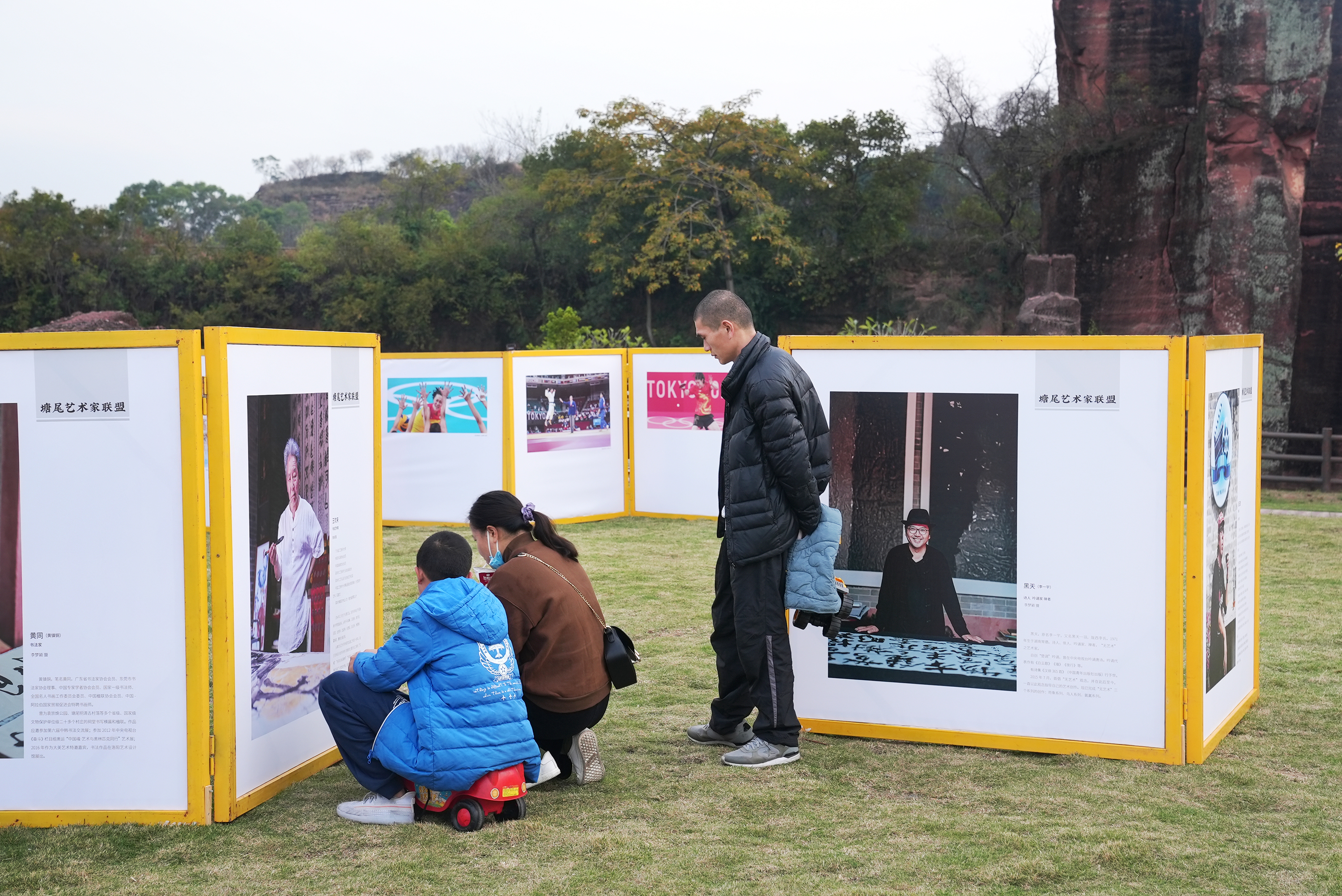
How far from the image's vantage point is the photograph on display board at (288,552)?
457 centimetres

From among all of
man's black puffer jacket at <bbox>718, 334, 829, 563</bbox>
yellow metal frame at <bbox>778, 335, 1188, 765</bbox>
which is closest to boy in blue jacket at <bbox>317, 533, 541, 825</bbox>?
man's black puffer jacket at <bbox>718, 334, 829, 563</bbox>

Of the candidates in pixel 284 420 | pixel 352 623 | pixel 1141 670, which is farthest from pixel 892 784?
pixel 284 420

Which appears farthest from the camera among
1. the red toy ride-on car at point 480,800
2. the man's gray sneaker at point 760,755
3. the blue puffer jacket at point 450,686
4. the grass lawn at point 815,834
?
the man's gray sneaker at point 760,755

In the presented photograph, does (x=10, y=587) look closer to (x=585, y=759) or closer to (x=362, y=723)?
(x=362, y=723)

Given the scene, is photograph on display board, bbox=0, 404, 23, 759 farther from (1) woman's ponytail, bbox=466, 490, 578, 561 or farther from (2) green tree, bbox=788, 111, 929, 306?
(2) green tree, bbox=788, 111, 929, 306

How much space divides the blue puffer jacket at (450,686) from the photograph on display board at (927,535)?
186cm

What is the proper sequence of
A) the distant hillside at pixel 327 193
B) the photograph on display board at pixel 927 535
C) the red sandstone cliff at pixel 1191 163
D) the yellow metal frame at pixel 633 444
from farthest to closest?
the distant hillside at pixel 327 193
the red sandstone cliff at pixel 1191 163
the yellow metal frame at pixel 633 444
the photograph on display board at pixel 927 535

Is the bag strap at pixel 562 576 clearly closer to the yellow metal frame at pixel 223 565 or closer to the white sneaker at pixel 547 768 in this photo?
the white sneaker at pixel 547 768

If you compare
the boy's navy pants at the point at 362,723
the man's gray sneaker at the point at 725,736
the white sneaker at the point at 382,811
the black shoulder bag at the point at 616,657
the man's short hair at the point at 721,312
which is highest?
the man's short hair at the point at 721,312

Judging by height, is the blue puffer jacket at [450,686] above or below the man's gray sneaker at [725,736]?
above

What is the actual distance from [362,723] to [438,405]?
345 inches

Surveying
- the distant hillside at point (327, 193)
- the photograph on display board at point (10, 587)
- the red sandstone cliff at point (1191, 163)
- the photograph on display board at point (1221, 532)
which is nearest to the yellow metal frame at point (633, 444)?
the photograph on display board at point (1221, 532)

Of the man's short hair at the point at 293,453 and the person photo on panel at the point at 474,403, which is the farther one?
the person photo on panel at the point at 474,403

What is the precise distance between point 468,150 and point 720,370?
54.6 m
